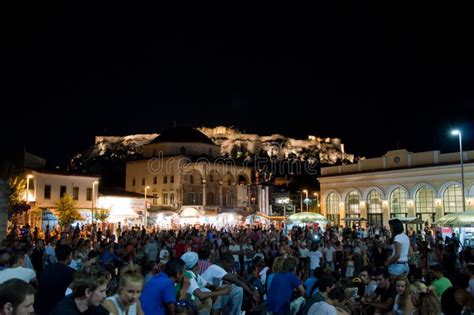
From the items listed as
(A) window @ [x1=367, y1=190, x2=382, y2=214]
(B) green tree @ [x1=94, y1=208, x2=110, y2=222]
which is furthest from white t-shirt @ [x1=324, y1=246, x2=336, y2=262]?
(A) window @ [x1=367, y1=190, x2=382, y2=214]

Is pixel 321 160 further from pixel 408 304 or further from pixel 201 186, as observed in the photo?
pixel 408 304

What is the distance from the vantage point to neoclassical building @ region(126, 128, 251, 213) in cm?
6888

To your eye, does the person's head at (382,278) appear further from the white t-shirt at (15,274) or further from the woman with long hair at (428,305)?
the white t-shirt at (15,274)

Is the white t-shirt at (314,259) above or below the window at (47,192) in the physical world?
below

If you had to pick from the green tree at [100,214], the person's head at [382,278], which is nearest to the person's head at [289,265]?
the person's head at [382,278]

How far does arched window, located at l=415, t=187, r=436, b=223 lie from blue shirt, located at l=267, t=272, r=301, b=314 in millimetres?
41827

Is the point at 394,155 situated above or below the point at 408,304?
above

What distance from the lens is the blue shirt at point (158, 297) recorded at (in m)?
6.11

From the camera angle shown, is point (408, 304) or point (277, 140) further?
point (277, 140)

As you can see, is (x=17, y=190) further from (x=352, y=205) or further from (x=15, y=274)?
(x=15, y=274)

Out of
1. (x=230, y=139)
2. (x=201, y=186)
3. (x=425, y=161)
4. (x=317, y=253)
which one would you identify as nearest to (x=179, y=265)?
(x=317, y=253)

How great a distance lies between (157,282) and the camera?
6.21 meters

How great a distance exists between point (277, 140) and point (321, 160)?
558 inches

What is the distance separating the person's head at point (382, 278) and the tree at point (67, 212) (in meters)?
38.5
